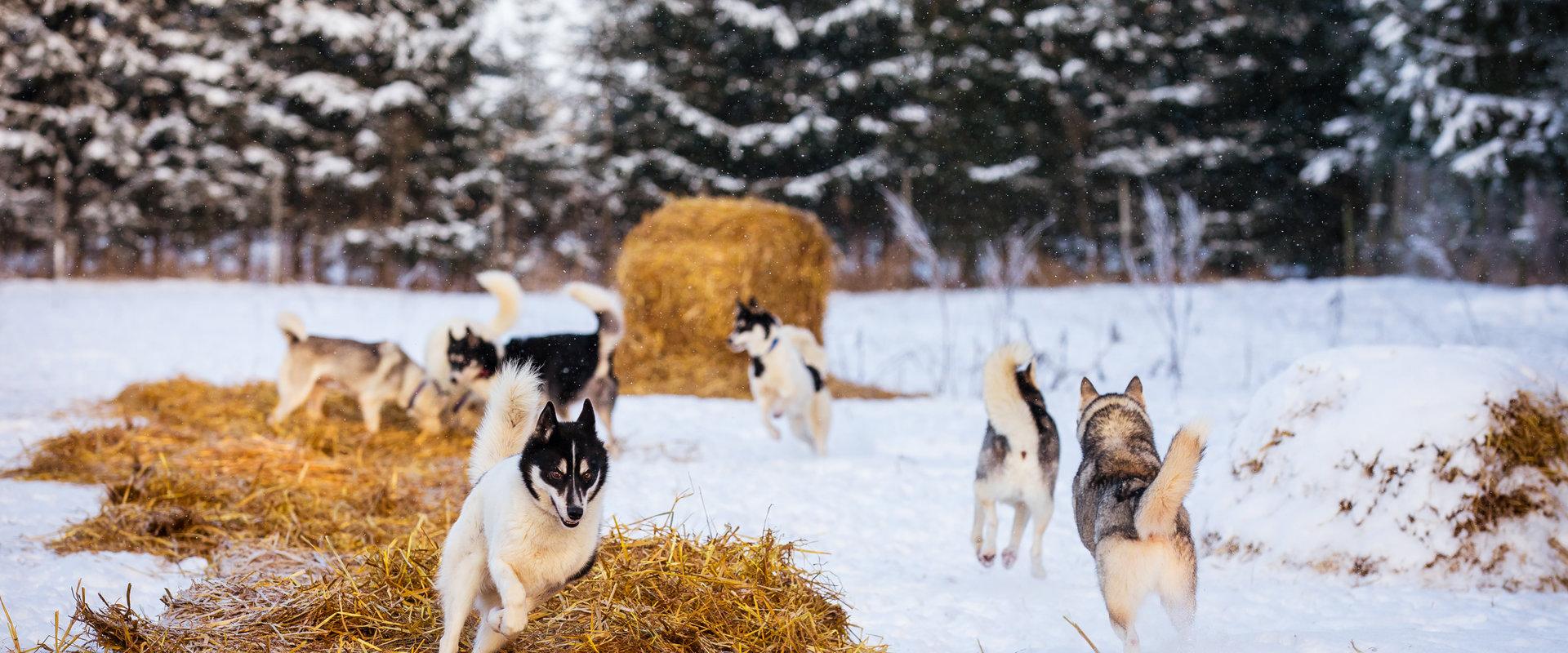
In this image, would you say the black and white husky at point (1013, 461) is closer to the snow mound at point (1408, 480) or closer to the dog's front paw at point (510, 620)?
the snow mound at point (1408, 480)

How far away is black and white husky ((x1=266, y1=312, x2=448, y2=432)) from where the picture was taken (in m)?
7.11

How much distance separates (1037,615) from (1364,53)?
827 inches

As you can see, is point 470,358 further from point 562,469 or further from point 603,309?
point 562,469

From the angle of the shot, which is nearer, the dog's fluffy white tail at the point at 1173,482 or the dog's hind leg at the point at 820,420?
the dog's fluffy white tail at the point at 1173,482

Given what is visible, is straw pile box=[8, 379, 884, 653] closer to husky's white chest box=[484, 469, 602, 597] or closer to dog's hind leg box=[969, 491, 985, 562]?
husky's white chest box=[484, 469, 602, 597]

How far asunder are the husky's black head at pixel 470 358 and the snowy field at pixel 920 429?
1131 millimetres

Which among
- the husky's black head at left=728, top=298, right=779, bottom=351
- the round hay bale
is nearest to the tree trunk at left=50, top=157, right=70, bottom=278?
the round hay bale

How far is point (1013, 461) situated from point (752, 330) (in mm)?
3108

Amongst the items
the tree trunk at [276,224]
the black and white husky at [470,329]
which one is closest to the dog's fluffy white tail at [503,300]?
the black and white husky at [470,329]

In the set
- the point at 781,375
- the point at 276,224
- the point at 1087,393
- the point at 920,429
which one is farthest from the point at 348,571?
the point at 276,224

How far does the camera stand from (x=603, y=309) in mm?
6824

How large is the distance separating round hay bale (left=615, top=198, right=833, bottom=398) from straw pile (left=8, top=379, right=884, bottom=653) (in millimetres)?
4696

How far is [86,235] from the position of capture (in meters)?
20.8

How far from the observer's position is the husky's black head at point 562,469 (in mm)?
2648
